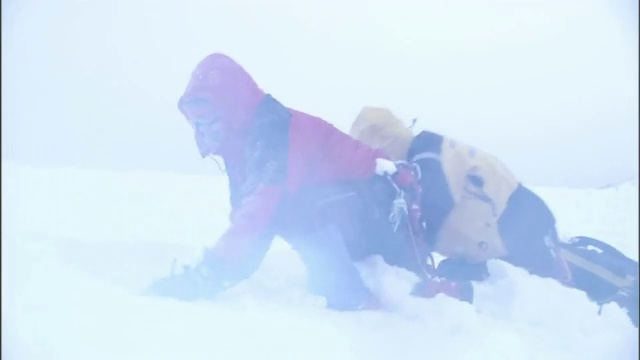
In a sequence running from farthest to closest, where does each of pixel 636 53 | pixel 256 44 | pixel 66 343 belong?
pixel 636 53 < pixel 256 44 < pixel 66 343

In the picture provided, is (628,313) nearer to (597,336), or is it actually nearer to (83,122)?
(597,336)

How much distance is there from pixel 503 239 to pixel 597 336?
0.18 meters

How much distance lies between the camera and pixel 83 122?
1.00 m

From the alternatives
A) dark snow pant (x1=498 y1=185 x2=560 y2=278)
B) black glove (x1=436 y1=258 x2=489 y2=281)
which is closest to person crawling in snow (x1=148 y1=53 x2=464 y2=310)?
black glove (x1=436 y1=258 x2=489 y2=281)

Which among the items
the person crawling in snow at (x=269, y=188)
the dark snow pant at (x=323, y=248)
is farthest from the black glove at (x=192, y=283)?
the dark snow pant at (x=323, y=248)

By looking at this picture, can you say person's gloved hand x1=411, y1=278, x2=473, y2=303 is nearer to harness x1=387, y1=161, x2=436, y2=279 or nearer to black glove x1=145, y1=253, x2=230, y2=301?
harness x1=387, y1=161, x2=436, y2=279

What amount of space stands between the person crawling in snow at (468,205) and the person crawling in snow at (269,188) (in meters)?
0.09

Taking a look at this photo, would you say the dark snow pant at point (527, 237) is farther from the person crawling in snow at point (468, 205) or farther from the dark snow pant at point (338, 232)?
the dark snow pant at point (338, 232)

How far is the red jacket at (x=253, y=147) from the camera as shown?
3.16 feet

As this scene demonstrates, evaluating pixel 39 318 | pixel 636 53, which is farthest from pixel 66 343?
pixel 636 53

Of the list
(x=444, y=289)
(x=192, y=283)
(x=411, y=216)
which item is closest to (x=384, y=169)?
(x=411, y=216)

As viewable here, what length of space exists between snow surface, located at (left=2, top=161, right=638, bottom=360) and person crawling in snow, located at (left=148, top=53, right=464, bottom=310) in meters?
0.03

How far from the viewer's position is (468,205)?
109 centimetres

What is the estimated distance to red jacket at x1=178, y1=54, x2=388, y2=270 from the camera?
96 centimetres
